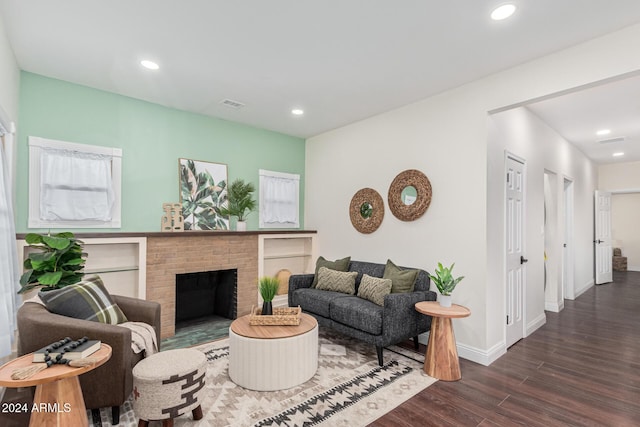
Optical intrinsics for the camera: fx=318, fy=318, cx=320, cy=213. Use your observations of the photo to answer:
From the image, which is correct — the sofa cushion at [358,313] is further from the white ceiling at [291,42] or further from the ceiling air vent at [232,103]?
the ceiling air vent at [232,103]

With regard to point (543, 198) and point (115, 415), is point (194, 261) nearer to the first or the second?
point (115, 415)

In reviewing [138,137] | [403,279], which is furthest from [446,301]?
[138,137]

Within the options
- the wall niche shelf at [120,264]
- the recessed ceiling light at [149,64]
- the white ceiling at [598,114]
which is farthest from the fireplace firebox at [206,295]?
the white ceiling at [598,114]

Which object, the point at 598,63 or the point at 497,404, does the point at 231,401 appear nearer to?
the point at 497,404

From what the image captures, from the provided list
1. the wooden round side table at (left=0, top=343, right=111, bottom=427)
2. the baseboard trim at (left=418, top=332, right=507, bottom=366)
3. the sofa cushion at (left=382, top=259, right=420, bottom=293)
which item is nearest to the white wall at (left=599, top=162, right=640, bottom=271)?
the baseboard trim at (left=418, top=332, right=507, bottom=366)

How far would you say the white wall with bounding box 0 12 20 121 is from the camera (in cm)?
250

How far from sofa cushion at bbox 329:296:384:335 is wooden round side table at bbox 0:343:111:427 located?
216 cm

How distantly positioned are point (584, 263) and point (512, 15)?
6.28 meters

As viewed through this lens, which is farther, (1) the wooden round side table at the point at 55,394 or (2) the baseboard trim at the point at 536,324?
(2) the baseboard trim at the point at 536,324

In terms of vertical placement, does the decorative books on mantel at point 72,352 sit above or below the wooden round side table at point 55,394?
above

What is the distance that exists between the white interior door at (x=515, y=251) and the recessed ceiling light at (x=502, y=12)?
1.72 metres

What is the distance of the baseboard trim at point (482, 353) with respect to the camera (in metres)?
3.10

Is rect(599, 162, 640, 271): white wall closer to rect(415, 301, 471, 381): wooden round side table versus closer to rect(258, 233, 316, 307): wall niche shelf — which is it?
rect(258, 233, 316, 307): wall niche shelf

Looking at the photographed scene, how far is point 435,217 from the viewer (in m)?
3.61
